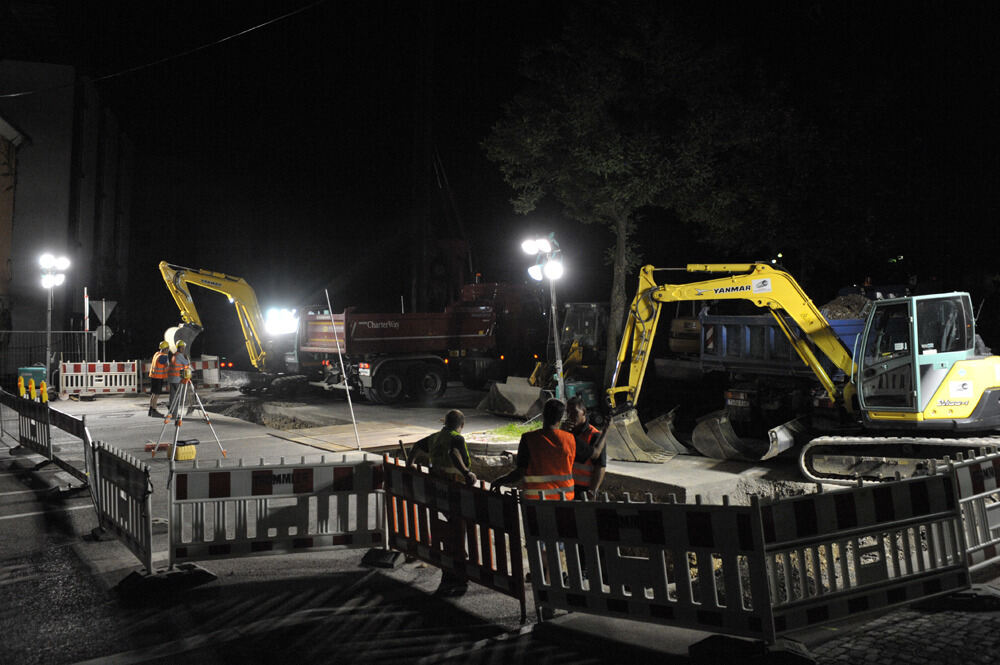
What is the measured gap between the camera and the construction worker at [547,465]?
5691mm

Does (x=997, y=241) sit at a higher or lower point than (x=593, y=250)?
lower

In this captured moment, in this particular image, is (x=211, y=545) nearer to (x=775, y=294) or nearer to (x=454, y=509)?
(x=454, y=509)

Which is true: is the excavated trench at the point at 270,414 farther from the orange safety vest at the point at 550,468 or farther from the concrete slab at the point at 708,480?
the orange safety vest at the point at 550,468

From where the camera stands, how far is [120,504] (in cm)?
664

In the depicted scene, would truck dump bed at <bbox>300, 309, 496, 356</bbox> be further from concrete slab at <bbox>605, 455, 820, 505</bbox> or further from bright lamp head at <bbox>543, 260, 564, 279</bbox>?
concrete slab at <bbox>605, 455, 820, 505</bbox>

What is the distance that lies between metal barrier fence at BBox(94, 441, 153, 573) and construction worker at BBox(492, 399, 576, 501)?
2.85 m

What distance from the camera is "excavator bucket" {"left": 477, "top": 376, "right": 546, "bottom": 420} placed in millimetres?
15554

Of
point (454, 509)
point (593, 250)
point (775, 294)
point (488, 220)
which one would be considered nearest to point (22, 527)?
point (454, 509)

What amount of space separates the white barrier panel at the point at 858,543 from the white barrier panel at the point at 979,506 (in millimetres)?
269

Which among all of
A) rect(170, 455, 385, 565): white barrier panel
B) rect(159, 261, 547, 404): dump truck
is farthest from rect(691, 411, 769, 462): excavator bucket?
rect(159, 261, 547, 404): dump truck

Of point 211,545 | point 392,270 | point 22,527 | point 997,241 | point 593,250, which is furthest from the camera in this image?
point 392,270

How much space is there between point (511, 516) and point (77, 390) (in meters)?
20.8

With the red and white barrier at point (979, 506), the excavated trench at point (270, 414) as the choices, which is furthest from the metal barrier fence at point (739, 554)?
the excavated trench at point (270, 414)

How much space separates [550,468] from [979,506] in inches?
138
